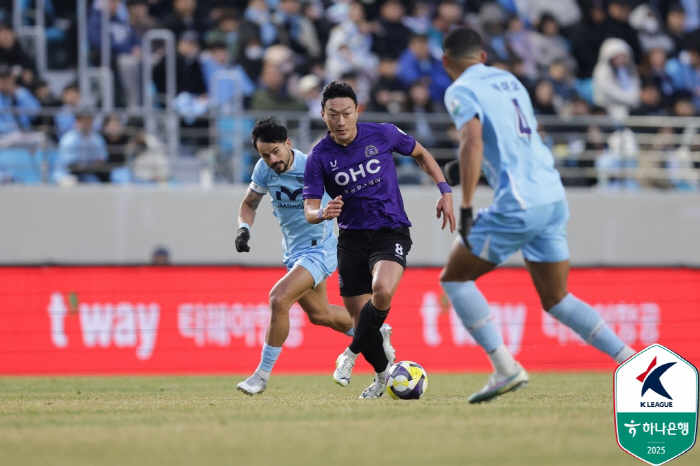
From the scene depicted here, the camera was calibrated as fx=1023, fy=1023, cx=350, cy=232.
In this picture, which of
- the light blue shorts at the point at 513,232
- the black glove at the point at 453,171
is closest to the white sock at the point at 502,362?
the light blue shorts at the point at 513,232

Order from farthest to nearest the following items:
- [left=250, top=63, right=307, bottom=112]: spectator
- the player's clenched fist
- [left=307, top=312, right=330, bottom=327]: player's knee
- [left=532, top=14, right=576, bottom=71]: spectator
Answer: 1. [left=532, top=14, right=576, bottom=71]: spectator
2. [left=250, top=63, right=307, bottom=112]: spectator
3. [left=307, top=312, right=330, bottom=327]: player's knee
4. the player's clenched fist

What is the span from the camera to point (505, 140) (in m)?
6.57

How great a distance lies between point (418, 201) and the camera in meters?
16.4

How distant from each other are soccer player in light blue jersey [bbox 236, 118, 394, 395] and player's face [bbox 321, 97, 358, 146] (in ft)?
2.30

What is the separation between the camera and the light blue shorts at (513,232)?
21.4ft

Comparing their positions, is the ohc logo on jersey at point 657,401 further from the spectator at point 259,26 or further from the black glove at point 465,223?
the spectator at point 259,26

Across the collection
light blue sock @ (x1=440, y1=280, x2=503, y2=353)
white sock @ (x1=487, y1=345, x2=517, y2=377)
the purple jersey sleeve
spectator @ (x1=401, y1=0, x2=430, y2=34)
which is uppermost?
spectator @ (x1=401, y1=0, x2=430, y2=34)

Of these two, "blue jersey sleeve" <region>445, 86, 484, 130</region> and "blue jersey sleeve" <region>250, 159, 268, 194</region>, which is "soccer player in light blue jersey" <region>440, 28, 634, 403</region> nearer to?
"blue jersey sleeve" <region>445, 86, 484, 130</region>

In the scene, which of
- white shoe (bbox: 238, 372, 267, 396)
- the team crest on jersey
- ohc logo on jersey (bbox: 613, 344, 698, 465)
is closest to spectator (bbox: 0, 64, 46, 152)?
white shoe (bbox: 238, 372, 267, 396)

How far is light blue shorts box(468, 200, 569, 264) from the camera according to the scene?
257 inches

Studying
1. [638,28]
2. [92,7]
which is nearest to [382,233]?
[92,7]

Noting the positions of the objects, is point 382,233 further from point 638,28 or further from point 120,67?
point 638,28

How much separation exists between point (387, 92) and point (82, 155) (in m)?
4.86

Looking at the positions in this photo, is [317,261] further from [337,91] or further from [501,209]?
[501,209]
